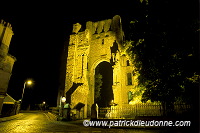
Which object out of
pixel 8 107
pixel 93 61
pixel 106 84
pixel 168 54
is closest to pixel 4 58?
pixel 8 107

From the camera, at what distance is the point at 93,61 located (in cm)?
2488

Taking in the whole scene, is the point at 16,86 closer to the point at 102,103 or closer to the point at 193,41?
the point at 102,103

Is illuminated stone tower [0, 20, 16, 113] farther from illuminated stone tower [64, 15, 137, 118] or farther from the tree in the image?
the tree

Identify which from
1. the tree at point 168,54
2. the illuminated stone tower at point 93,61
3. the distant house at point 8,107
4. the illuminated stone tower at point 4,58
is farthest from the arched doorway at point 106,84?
the tree at point 168,54

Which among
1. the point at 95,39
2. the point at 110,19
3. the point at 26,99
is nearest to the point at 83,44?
the point at 95,39

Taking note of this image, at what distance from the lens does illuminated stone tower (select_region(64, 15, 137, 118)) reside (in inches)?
826

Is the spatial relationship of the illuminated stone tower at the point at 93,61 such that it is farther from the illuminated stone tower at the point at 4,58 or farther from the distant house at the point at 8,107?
the illuminated stone tower at the point at 4,58

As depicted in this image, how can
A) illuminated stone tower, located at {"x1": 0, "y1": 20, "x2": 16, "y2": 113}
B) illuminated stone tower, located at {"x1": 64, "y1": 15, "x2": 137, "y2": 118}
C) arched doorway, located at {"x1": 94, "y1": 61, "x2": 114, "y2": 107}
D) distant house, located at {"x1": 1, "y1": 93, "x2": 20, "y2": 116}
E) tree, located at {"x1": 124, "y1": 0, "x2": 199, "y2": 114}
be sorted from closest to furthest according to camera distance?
tree, located at {"x1": 124, "y1": 0, "x2": 199, "y2": 114}
illuminated stone tower, located at {"x1": 0, "y1": 20, "x2": 16, "y2": 113}
distant house, located at {"x1": 1, "y1": 93, "x2": 20, "y2": 116}
illuminated stone tower, located at {"x1": 64, "y1": 15, "x2": 137, "y2": 118}
arched doorway, located at {"x1": 94, "y1": 61, "x2": 114, "y2": 107}

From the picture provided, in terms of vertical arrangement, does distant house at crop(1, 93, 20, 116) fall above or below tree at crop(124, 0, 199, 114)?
below

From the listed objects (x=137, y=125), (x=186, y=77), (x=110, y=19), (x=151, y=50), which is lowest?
(x=137, y=125)

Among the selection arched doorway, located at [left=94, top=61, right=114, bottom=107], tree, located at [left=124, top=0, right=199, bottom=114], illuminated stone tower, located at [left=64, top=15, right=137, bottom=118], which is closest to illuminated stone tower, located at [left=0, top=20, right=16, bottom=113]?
illuminated stone tower, located at [left=64, top=15, right=137, bottom=118]

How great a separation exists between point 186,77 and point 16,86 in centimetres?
4153

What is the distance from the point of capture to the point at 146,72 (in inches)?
388

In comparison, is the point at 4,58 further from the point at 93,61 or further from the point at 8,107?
the point at 93,61
